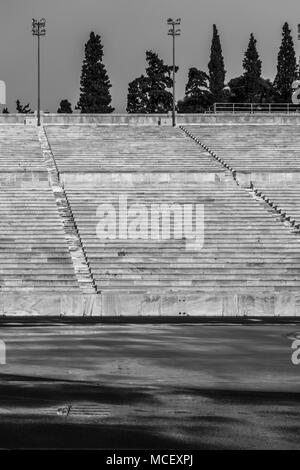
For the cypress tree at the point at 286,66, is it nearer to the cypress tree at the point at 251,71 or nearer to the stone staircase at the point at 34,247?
the cypress tree at the point at 251,71

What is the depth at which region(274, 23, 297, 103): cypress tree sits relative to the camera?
81.2 meters

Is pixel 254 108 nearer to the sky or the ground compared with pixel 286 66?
nearer to the ground

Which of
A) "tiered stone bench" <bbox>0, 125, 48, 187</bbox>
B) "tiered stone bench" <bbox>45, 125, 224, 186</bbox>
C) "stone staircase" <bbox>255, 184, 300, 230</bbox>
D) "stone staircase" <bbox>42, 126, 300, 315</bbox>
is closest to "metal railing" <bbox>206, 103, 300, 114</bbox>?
"tiered stone bench" <bbox>45, 125, 224, 186</bbox>

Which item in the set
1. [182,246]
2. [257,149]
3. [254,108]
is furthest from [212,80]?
[182,246]

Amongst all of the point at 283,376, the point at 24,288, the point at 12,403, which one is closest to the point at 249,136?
the point at 24,288

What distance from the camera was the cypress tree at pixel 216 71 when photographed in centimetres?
8262

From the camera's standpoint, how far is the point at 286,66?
8162 cm

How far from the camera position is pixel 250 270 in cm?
3369

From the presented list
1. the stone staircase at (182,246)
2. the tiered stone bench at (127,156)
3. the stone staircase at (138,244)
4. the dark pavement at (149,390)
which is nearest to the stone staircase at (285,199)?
the stone staircase at (138,244)

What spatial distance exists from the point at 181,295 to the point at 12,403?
52.7ft

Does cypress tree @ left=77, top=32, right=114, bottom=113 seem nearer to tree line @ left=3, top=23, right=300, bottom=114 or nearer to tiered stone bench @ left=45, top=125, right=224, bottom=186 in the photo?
tree line @ left=3, top=23, right=300, bottom=114

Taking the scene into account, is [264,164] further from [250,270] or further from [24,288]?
[24,288]

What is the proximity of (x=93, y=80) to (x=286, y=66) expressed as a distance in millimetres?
16194

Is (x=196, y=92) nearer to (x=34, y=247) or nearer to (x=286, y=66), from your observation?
(x=286, y=66)
